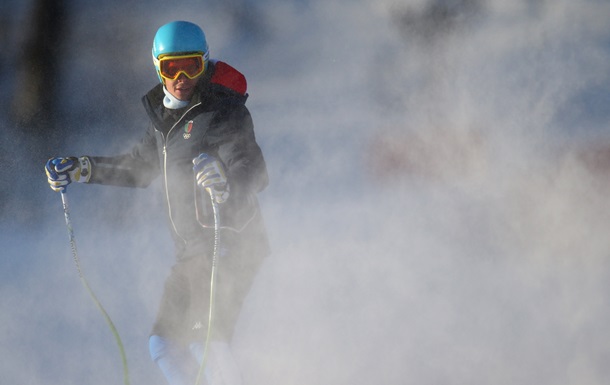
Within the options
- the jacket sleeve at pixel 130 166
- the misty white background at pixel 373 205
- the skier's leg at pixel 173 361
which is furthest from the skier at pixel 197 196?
the misty white background at pixel 373 205

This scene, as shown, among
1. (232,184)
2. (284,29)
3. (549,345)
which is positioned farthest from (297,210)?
(232,184)

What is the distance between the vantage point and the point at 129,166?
10.3 feet

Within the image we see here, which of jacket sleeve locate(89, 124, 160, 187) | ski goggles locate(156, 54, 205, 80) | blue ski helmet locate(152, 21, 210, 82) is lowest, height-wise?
jacket sleeve locate(89, 124, 160, 187)

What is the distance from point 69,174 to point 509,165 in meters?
2.76

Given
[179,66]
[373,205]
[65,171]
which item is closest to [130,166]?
[65,171]

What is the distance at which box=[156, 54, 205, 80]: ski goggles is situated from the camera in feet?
9.37

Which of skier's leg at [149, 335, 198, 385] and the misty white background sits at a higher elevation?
the misty white background

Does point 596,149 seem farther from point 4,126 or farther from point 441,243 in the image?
point 4,126

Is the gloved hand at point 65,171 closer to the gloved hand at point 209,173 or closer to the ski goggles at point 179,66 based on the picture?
the ski goggles at point 179,66

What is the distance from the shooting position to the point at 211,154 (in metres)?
2.89

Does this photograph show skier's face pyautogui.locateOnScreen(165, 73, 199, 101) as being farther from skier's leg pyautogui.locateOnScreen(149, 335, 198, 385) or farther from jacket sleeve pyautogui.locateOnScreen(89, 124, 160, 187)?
skier's leg pyautogui.locateOnScreen(149, 335, 198, 385)

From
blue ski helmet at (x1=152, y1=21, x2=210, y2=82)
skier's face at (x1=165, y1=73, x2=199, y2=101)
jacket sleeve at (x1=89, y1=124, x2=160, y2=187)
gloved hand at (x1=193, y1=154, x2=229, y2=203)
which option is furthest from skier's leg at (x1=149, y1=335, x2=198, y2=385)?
blue ski helmet at (x1=152, y1=21, x2=210, y2=82)

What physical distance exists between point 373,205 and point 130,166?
6.27 ft

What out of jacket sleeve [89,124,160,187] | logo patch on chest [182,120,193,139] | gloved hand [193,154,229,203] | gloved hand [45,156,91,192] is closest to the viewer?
gloved hand [193,154,229,203]
